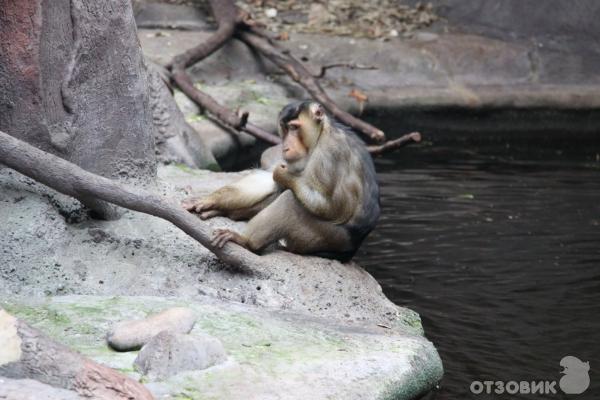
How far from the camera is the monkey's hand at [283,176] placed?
23.1 ft

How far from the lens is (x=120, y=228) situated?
714 centimetres

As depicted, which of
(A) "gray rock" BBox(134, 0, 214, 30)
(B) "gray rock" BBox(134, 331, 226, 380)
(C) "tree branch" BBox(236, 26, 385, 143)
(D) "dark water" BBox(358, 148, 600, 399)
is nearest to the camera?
(B) "gray rock" BBox(134, 331, 226, 380)

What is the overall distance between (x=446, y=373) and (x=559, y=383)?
0.71 meters

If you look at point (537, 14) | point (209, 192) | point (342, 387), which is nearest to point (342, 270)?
point (209, 192)

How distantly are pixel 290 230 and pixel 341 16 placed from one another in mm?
9173

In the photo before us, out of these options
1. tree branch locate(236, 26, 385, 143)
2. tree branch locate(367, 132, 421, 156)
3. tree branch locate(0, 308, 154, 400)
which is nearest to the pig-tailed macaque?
tree branch locate(0, 308, 154, 400)

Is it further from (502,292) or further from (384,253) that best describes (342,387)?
(384,253)

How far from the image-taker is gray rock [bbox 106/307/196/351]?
5.55 m

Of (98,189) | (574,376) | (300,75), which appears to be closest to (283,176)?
(98,189)

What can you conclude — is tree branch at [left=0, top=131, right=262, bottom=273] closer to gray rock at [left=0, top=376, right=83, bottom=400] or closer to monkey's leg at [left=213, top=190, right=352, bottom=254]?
monkey's leg at [left=213, top=190, right=352, bottom=254]

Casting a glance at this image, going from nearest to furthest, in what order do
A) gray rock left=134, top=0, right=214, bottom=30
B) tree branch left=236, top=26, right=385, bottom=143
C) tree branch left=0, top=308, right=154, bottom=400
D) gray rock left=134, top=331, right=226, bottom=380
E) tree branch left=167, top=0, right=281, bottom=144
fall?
tree branch left=0, top=308, right=154, bottom=400
gray rock left=134, top=331, right=226, bottom=380
tree branch left=167, top=0, right=281, bottom=144
tree branch left=236, top=26, right=385, bottom=143
gray rock left=134, top=0, right=214, bottom=30

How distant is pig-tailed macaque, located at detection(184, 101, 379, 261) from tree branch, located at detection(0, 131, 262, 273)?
0.39ft

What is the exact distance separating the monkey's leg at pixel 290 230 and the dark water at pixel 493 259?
44.4 inches

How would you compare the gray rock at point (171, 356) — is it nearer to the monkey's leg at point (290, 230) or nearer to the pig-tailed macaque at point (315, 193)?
the pig-tailed macaque at point (315, 193)
